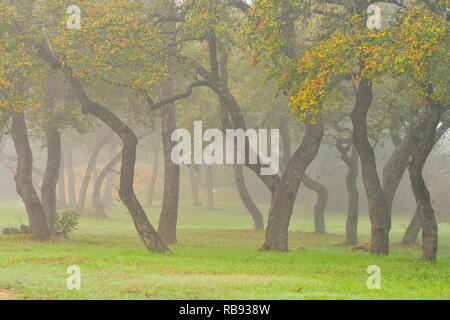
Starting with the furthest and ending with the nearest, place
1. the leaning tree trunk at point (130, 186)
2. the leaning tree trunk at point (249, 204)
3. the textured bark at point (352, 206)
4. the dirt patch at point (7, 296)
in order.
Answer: the leaning tree trunk at point (249, 204) < the textured bark at point (352, 206) < the leaning tree trunk at point (130, 186) < the dirt patch at point (7, 296)

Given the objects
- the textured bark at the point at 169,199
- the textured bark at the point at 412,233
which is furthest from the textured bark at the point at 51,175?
the textured bark at the point at 412,233

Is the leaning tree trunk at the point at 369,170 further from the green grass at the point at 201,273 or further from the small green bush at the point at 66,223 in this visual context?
the small green bush at the point at 66,223

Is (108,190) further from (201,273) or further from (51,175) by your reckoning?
(201,273)

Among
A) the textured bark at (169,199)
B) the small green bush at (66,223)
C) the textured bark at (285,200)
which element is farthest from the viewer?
the small green bush at (66,223)

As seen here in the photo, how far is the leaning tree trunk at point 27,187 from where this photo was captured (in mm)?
25453

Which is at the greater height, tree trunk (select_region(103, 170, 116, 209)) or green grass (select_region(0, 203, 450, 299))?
tree trunk (select_region(103, 170, 116, 209))

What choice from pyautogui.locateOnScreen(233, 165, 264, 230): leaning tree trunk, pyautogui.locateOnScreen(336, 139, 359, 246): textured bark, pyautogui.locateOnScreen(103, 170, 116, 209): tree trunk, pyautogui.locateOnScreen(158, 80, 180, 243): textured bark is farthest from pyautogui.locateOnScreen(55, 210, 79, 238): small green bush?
pyautogui.locateOnScreen(103, 170, 116, 209): tree trunk

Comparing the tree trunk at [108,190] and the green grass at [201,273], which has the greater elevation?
the tree trunk at [108,190]

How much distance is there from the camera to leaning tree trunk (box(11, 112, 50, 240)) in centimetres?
2545

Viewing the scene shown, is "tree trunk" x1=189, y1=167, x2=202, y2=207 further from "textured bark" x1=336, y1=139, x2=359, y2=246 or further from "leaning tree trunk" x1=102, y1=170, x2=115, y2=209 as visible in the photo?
"textured bark" x1=336, y1=139, x2=359, y2=246

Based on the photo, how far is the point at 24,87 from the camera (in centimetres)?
2502

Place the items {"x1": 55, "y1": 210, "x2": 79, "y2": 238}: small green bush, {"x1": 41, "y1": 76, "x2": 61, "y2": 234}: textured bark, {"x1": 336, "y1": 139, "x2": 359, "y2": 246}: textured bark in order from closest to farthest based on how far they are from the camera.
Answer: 1. {"x1": 55, "y1": 210, "x2": 79, "y2": 238}: small green bush
2. {"x1": 41, "y1": 76, "x2": 61, "y2": 234}: textured bark
3. {"x1": 336, "y1": 139, "x2": 359, "y2": 246}: textured bark
